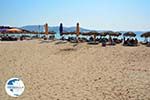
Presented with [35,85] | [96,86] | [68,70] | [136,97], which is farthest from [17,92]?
[68,70]

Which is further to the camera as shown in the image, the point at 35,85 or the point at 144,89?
the point at 35,85

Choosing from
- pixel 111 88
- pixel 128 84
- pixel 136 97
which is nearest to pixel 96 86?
pixel 111 88

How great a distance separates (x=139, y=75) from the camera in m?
→ 9.60

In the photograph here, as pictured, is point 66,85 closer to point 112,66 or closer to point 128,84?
point 128,84

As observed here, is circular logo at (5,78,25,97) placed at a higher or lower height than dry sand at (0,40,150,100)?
higher

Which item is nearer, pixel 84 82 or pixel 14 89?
pixel 14 89

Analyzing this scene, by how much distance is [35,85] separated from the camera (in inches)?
323

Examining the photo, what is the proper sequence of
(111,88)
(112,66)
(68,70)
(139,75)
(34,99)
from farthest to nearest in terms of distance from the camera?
(112,66), (68,70), (139,75), (111,88), (34,99)

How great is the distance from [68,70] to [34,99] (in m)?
4.54

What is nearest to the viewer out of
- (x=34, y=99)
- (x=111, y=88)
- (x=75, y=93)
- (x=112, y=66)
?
(x=34, y=99)

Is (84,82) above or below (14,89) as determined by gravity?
below

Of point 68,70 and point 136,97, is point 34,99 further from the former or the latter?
point 68,70

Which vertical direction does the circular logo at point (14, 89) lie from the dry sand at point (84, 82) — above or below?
above

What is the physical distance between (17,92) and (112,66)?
579cm
